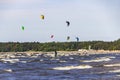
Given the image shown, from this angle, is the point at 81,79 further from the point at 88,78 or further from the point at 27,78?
the point at 27,78

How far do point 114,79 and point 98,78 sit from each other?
2304mm

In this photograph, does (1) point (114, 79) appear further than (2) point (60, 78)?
No

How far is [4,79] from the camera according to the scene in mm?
55312

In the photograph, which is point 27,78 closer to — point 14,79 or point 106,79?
point 14,79

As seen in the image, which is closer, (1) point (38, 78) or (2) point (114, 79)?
(2) point (114, 79)

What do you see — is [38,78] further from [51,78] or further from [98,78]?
[98,78]

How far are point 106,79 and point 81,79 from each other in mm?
2832

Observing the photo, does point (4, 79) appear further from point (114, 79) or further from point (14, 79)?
point (114, 79)

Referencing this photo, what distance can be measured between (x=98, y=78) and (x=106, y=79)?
1.56 m

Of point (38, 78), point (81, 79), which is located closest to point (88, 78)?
point (81, 79)

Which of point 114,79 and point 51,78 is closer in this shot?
point 114,79

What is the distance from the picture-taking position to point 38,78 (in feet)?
186

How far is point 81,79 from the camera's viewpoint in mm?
55281

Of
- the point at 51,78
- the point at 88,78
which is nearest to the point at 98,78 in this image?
the point at 88,78
